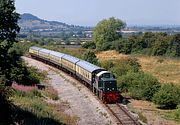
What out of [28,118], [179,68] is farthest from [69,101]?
[179,68]

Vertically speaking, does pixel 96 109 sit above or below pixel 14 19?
below

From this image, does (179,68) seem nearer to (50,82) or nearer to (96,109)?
(50,82)

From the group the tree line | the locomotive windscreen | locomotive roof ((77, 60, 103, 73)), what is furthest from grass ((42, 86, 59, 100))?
the tree line

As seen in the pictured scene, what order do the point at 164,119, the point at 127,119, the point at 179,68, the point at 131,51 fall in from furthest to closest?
the point at 131,51 → the point at 179,68 → the point at 164,119 → the point at 127,119

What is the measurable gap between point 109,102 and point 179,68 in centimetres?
4027

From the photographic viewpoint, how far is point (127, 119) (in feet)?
92.1

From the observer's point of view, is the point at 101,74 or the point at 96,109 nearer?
the point at 96,109

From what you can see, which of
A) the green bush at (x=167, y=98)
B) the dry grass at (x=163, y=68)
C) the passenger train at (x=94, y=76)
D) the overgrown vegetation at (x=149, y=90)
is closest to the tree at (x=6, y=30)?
the passenger train at (x=94, y=76)

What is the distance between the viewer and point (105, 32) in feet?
432

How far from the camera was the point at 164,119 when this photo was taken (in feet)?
98.2

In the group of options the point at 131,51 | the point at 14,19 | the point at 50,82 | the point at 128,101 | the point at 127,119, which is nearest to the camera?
the point at 14,19

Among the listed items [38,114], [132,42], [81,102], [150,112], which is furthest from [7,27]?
[132,42]

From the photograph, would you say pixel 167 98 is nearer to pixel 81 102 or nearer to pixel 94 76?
pixel 81 102

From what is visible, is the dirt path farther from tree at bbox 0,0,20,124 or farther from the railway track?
tree at bbox 0,0,20,124
